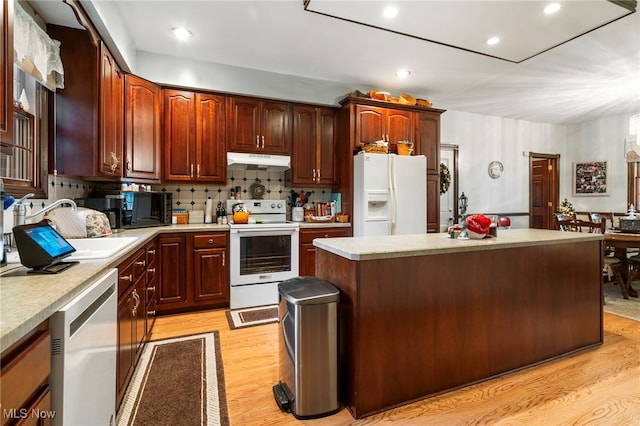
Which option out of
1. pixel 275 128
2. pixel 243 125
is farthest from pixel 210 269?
pixel 275 128

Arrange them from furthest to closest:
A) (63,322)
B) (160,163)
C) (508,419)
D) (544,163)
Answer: (544,163), (160,163), (508,419), (63,322)

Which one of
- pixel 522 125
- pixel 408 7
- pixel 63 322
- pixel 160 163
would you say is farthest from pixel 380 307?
pixel 522 125

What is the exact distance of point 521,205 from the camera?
5.93 metres

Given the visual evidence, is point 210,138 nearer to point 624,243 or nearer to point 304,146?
point 304,146

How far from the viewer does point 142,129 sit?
3115 millimetres

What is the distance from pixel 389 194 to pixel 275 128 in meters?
1.64

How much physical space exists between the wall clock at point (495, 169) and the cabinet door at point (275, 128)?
12.9ft

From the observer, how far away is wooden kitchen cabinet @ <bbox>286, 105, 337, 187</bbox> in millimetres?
3941

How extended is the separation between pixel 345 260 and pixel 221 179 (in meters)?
2.37

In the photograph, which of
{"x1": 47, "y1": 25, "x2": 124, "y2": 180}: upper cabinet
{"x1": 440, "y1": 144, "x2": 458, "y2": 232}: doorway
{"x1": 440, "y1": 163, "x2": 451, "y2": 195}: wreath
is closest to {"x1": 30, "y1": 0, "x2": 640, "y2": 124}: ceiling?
{"x1": 47, "y1": 25, "x2": 124, "y2": 180}: upper cabinet

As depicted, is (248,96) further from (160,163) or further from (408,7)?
(408,7)

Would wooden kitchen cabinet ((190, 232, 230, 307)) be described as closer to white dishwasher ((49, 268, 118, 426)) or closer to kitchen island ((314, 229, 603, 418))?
kitchen island ((314, 229, 603, 418))

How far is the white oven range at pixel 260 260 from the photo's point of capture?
3.35m

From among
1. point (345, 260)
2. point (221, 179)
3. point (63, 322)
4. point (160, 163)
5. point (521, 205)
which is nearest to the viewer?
point (63, 322)
